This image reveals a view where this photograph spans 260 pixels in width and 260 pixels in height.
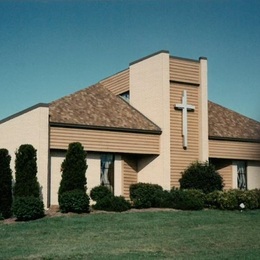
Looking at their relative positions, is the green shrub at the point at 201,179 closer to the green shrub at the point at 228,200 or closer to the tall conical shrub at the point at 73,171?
the green shrub at the point at 228,200

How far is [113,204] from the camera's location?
24.5m

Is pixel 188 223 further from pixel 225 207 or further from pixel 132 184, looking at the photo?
pixel 132 184

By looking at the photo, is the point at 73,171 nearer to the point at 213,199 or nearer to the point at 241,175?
the point at 213,199

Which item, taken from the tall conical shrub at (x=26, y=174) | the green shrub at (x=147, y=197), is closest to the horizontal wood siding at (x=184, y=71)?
the green shrub at (x=147, y=197)

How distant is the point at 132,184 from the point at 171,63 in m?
6.73

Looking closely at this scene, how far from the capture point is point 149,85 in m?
30.4

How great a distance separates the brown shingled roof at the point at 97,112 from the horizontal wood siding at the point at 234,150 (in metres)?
4.20

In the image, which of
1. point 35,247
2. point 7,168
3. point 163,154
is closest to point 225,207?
point 163,154

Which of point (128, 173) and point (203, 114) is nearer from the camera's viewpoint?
point (128, 173)

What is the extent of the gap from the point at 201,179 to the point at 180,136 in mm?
2711

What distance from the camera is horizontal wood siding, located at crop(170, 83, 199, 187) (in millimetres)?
29500

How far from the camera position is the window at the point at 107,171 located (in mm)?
29047

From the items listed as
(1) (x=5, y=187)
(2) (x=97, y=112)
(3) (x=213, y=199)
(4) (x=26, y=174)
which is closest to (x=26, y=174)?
(4) (x=26, y=174)

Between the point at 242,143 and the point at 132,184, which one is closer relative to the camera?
the point at 132,184
